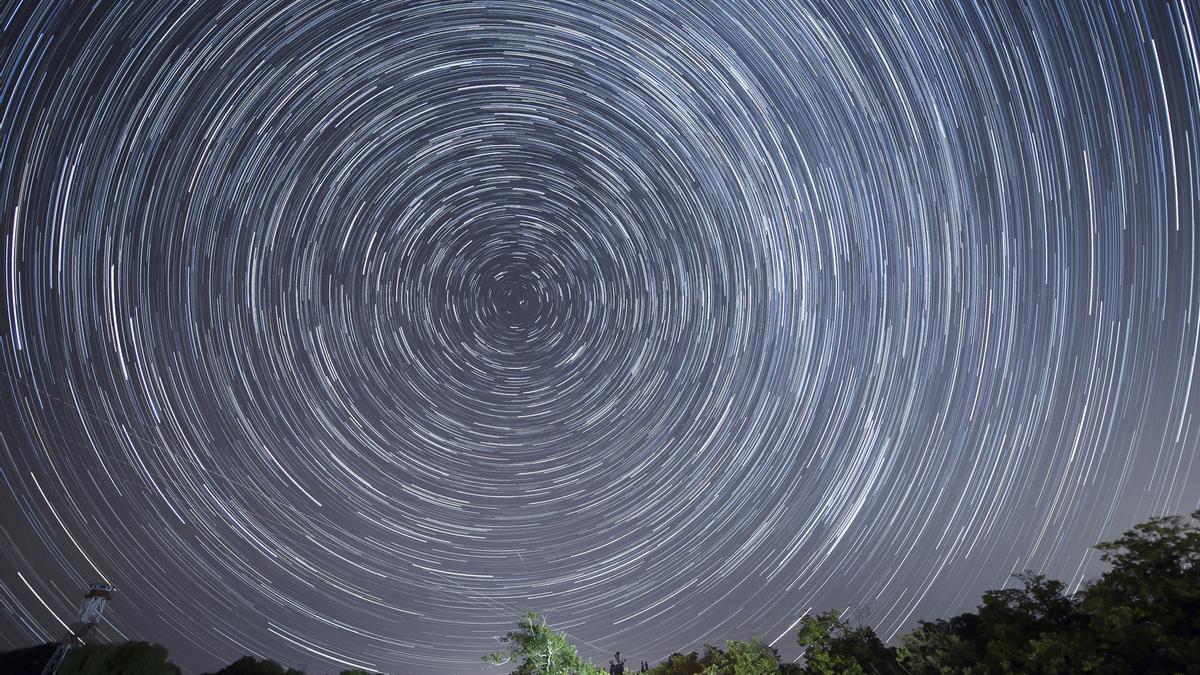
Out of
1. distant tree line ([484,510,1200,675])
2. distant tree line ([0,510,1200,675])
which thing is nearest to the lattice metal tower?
distant tree line ([0,510,1200,675])

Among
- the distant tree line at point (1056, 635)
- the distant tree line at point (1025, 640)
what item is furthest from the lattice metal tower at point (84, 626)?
the distant tree line at point (1056, 635)

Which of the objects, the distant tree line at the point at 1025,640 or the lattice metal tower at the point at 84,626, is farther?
the lattice metal tower at the point at 84,626

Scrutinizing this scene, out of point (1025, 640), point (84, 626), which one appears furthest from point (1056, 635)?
point (84, 626)

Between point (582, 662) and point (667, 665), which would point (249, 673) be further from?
point (667, 665)

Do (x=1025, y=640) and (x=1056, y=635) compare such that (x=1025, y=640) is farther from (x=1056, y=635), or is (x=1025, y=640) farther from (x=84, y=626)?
(x=84, y=626)

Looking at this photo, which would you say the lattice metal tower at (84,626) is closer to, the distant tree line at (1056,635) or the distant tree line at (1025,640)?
the distant tree line at (1025,640)
